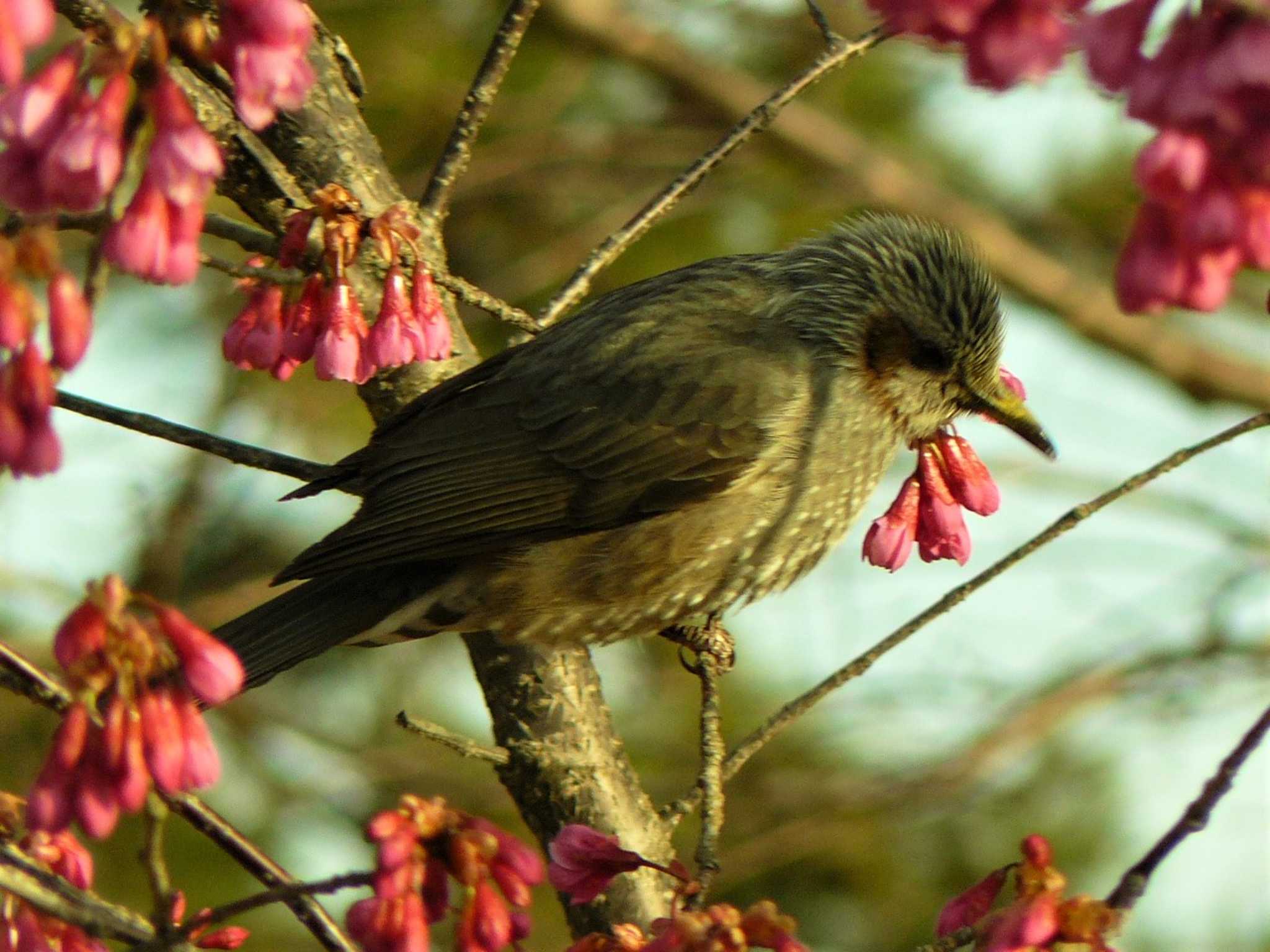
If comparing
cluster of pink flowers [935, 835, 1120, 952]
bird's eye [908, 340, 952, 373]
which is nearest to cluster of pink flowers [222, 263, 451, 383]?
cluster of pink flowers [935, 835, 1120, 952]

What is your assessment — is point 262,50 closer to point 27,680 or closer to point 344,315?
point 344,315

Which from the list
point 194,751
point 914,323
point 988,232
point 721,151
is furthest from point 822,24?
point 988,232

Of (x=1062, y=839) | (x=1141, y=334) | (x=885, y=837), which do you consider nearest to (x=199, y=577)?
(x=885, y=837)

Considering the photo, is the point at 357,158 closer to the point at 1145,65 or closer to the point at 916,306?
the point at 916,306

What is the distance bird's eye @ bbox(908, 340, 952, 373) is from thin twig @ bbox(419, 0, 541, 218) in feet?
4.33

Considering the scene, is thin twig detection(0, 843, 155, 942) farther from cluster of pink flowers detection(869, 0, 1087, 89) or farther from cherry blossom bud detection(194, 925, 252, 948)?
cluster of pink flowers detection(869, 0, 1087, 89)

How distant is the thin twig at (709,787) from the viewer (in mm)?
2494

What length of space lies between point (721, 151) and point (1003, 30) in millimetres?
1693

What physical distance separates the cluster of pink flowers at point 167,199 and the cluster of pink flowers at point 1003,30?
830mm

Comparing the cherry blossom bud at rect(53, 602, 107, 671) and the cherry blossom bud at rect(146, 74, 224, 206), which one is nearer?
the cherry blossom bud at rect(53, 602, 107, 671)

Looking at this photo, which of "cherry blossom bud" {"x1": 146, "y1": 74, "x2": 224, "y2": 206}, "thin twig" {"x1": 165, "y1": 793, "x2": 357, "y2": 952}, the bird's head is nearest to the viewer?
"cherry blossom bud" {"x1": 146, "y1": 74, "x2": 224, "y2": 206}

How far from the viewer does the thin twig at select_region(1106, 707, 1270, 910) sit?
6.17ft

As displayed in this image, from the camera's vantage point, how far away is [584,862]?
2.46 metres

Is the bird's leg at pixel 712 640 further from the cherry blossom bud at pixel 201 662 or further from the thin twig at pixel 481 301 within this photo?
the cherry blossom bud at pixel 201 662
